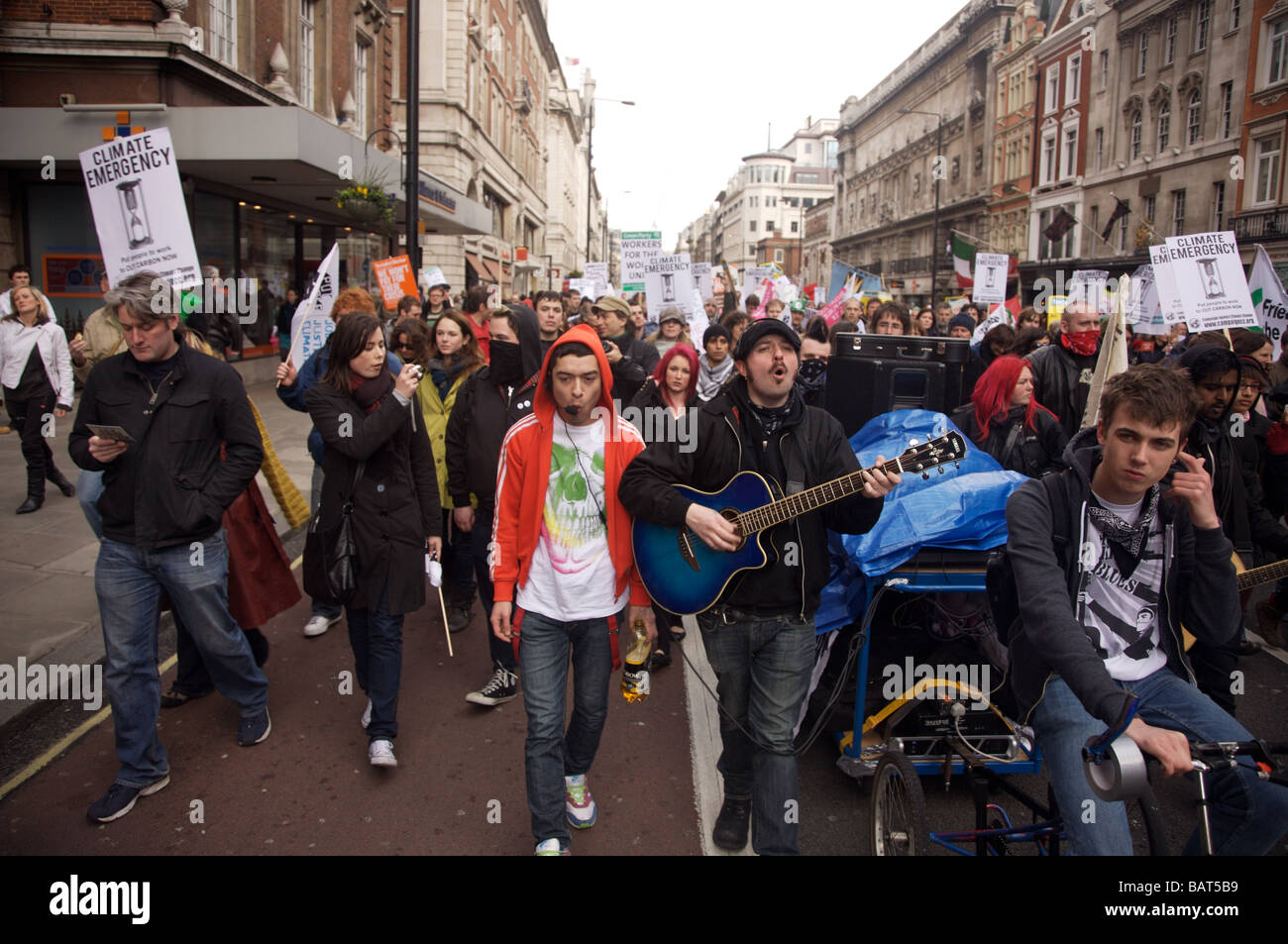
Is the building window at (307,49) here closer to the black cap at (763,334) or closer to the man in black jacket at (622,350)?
the man in black jacket at (622,350)

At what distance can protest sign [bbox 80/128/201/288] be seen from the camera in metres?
4.98

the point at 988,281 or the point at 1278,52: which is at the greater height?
the point at 1278,52

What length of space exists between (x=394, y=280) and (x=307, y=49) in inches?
518

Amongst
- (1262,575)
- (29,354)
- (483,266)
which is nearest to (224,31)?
(29,354)

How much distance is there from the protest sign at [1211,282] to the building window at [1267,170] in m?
24.9

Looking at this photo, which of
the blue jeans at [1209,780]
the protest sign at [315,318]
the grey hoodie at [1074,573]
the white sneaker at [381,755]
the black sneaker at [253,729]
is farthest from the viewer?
the protest sign at [315,318]

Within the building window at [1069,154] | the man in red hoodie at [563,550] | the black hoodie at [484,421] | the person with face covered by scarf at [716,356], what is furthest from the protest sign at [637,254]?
the building window at [1069,154]

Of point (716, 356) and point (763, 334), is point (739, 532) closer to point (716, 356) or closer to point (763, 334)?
point (763, 334)

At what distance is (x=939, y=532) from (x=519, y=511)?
1758mm

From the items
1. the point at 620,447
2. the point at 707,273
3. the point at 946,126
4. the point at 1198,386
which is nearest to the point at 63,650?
the point at 620,447

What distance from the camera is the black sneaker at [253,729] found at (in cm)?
443

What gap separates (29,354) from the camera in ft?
27.1
